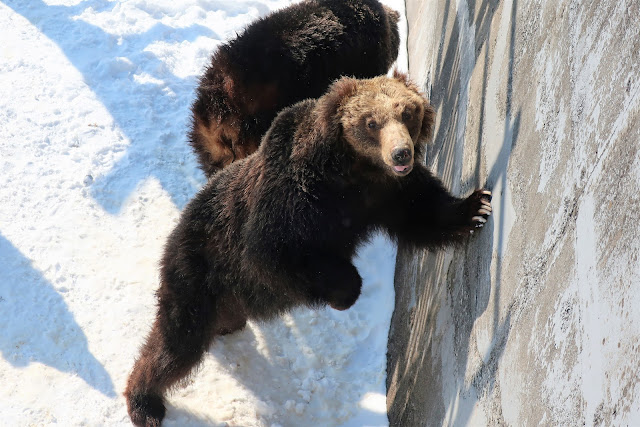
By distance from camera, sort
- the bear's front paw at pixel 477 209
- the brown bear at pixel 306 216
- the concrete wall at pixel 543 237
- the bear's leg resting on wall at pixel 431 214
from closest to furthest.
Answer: the concrete wall at pixel 543 237 → the bear's front paw at pixel 477 209 → the bear's leg resting on wall at pixel 431 214 → the brown bear at pixel 306 216

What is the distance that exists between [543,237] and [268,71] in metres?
4.20

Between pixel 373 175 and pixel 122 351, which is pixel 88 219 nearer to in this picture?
pixel 122 351

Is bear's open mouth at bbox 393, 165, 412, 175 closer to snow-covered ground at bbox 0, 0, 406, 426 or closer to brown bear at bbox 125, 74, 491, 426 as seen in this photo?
brown bear at bbox 125, 74, 491, 426

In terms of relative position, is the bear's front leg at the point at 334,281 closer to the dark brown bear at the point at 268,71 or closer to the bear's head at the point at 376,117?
the bear's head at the point at 376,117

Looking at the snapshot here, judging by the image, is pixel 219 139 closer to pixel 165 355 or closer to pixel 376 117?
pixel 165 355

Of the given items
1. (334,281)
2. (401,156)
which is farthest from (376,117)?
(334,281)

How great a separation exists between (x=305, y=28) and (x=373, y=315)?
2817 mm

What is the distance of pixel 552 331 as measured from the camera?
2.14m

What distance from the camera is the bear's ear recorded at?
3977 millimetres

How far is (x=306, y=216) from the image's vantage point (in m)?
3.96

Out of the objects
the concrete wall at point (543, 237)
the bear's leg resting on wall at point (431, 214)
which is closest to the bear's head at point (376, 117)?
the bear's leg resting on wall at point (431, 214)

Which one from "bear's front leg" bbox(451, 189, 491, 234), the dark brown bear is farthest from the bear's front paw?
the dark brown bear

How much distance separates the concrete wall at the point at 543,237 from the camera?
5.79 feet

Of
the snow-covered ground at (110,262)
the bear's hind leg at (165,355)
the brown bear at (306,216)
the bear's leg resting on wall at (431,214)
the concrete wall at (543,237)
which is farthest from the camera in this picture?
the snow-covered ground at (110,262)
